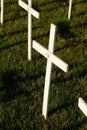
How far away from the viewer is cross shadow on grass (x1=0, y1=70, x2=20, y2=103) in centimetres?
468

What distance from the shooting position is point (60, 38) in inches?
251

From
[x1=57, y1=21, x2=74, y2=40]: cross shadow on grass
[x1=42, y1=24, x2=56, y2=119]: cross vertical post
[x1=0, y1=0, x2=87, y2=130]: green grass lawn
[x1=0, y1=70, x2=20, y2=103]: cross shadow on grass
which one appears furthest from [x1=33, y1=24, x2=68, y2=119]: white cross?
[x1=57, y1=21, x2=74, y2=40]: cross shadow on grass

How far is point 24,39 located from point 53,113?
7.14ft

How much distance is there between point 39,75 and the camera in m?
5.15

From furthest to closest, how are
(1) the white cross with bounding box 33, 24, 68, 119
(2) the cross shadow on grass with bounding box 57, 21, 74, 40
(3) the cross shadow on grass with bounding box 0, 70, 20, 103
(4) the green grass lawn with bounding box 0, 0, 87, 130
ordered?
(2) the cross shadow on grass with bounding box 57, 21, 74, 40 → (3) the cross shadow on grass with bounding box 0, 70, 20, 103 → (4) the green grass lawn with bounding box 0, 0, 87, 130 → (1) the white cross with bounding box 33, 24, 68, 119

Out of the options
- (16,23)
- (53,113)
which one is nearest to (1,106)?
(53,113)

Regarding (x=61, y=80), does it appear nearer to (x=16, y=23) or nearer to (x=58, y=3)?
(x=16, y=23)

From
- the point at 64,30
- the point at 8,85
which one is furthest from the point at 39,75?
the point at 64,30

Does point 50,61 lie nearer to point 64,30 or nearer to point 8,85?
point 8,85

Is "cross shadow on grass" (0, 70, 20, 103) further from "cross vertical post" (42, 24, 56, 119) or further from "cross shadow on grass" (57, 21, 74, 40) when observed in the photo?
"cross shadow on grass" (57, 21, 74, 40)

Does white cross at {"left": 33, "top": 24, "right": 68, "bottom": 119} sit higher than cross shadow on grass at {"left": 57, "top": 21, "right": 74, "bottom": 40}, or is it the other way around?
white cross at {"left": 33, "top": 24, "right": 68, "bottom": 119}

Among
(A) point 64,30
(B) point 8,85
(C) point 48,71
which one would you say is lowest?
(A) point 64,30

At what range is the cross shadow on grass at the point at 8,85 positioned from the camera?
15.3 ft

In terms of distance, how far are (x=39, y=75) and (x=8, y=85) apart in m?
0.51
